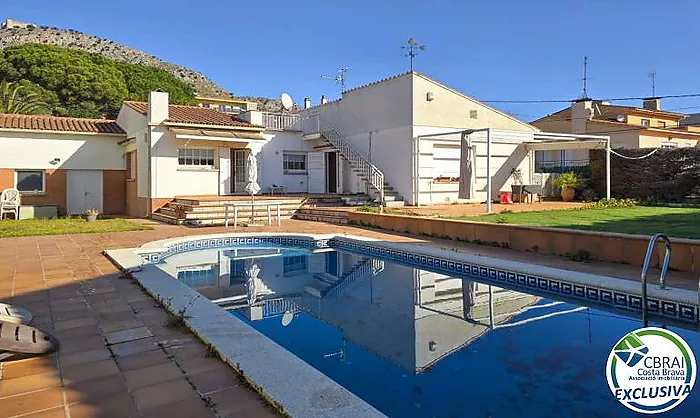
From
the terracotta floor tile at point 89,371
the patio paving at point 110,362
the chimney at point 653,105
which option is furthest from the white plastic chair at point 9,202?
the chimney at point 653,105

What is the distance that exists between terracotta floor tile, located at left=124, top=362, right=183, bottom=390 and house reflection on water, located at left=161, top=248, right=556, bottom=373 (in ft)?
5.89

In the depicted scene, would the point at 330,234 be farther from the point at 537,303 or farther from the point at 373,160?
the point at 373,160

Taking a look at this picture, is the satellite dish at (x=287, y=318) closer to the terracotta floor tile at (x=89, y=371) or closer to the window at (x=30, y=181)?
the terracotta floor tile at (x=89, y=371)

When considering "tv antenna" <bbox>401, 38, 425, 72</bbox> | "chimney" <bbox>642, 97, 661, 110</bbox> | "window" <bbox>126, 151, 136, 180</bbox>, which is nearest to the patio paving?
"window" <bbox>126, 151, 136, 180</bbox>

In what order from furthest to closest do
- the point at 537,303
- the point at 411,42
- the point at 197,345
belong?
the point at 411,42
the point at 537,303
the point at 197,345

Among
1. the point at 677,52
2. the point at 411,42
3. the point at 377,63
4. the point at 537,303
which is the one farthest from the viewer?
the point at 377,63

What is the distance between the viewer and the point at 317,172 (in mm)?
26938

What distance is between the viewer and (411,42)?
76.2 ft

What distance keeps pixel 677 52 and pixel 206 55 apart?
108 feet

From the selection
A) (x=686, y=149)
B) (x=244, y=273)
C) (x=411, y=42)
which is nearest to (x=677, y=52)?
(x=686, y=149)

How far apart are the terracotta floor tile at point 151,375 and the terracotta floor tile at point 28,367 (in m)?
0.74

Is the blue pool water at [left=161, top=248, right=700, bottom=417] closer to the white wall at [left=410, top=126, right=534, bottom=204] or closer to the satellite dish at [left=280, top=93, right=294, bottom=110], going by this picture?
the white wall at [left=410, top=126, right=534, bottom=204]

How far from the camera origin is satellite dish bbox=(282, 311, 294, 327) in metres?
6.48

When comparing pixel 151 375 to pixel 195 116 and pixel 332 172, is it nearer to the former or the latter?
pixel 195 116
